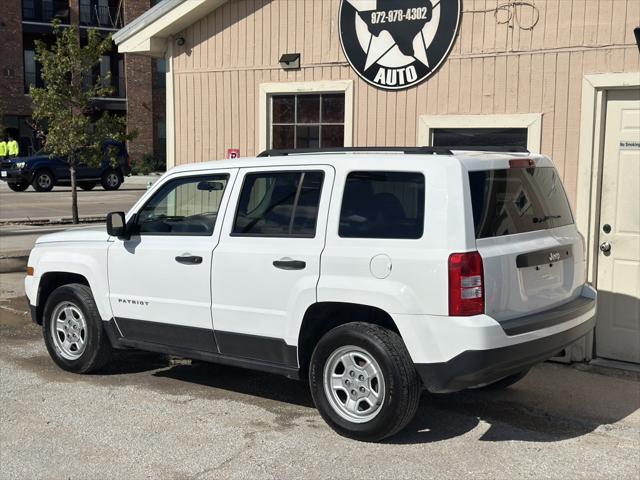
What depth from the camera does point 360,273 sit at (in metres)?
4.98

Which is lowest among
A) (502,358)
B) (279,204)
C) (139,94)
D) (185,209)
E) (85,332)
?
(85,332)

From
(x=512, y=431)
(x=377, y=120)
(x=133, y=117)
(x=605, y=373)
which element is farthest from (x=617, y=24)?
(x=133, y=117)

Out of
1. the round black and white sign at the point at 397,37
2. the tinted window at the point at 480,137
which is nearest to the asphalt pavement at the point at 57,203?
the round black and white sign at the point at 397,37

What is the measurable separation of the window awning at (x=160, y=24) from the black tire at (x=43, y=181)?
1870cm

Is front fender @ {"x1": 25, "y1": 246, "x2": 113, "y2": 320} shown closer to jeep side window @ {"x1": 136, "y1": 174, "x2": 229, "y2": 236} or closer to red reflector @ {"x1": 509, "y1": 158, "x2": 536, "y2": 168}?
jeep side window @ {"x1": 136, "y1": 174, "x2": 229, "y2": 236}

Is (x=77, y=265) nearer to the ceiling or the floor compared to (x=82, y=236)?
nearer to the floor

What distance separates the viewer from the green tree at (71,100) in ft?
58.6

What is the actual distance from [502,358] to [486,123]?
3.45 meters

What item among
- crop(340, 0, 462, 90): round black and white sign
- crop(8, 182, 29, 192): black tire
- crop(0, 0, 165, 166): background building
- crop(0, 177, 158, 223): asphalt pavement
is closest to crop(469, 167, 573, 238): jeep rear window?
crop(340, 0, 462, 90): round black and white sign

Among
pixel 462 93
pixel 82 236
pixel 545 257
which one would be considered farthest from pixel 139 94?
pixel 545 257

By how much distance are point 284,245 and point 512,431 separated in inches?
77.1

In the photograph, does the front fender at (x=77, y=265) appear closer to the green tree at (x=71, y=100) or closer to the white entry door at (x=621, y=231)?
the white entry door at (x=621, y=231)

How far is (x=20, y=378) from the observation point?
21.5ft

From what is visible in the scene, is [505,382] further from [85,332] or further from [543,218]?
[85,332]
